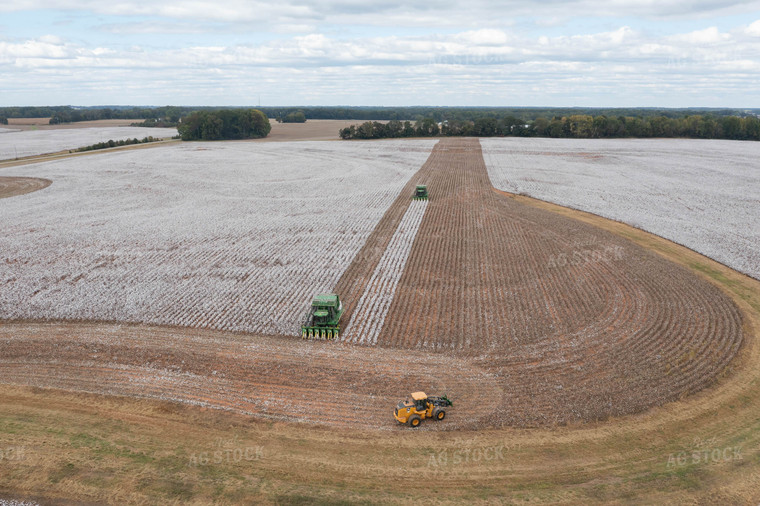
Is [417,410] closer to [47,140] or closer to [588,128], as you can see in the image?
[588,128]

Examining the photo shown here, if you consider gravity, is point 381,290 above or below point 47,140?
below

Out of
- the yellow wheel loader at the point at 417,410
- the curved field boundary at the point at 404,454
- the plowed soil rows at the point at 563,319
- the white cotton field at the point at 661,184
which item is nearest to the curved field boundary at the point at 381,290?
the plowed soil rows at the point at 563,319

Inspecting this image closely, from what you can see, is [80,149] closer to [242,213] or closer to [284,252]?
[242,213]

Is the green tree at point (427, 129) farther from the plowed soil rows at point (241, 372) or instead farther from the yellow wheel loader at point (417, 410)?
the yellow wheel loader at point (417, 410)

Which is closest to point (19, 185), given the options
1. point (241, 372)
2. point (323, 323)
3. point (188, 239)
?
point (188, 239)

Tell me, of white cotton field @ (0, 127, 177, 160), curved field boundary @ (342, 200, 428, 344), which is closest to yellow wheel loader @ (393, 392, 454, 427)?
curved field boundary @ (342, 200, 428, 344)
